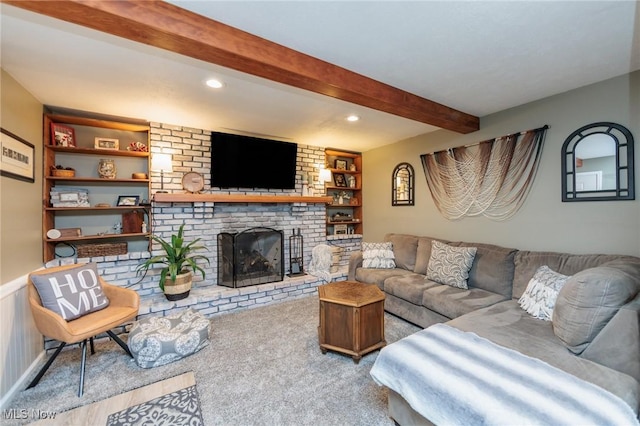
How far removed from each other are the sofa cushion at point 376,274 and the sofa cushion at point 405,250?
0.33ft

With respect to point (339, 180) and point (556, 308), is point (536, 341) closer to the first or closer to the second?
point (556, 308)

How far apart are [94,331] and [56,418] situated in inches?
20.5

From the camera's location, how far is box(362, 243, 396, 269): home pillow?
149 inches

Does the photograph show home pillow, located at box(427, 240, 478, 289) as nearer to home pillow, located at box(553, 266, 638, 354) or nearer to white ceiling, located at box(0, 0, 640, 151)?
home pillow, located at box(553, 266, 638, 354)

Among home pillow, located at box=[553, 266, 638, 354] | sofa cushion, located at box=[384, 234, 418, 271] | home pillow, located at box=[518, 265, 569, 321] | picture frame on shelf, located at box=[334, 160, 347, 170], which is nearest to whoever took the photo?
home pillow, located at box=[553, 266, 638, 354]

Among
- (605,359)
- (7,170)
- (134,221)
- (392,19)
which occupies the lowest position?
(605,359)

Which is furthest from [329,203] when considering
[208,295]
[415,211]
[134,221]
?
[134,221]

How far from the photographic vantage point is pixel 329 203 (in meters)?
4.75

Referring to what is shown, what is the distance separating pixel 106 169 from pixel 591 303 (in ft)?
15.1

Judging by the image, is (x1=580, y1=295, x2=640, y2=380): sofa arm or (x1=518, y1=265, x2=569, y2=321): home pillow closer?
(x1=580, y1=295, x2=640, y2=380): sofa arm

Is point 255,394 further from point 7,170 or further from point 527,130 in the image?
point 527,130

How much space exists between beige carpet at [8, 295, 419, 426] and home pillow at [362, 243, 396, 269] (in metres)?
1.05

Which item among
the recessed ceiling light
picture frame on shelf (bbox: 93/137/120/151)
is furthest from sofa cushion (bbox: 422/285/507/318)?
picture frame on shelf (bbox: 93/137/120/151)

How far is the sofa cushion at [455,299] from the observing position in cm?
251
